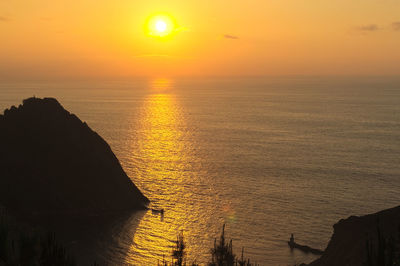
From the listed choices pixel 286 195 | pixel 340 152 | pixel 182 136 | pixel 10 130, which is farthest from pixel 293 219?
pixel 182 136

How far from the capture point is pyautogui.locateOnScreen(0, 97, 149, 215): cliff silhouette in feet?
265

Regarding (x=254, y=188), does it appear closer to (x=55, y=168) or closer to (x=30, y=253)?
(x=55, y=168)

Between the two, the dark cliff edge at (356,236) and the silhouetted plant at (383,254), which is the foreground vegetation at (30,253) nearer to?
the silhouetted plant at (383,254)

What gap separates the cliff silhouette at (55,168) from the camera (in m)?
80.7

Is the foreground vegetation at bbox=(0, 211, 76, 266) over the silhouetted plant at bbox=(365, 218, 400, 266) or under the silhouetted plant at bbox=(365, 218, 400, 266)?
under

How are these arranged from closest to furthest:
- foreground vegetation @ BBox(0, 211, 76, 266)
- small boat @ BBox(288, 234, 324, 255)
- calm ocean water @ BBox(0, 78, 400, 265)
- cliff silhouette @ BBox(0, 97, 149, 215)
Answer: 1. foreground vegetation @ BBox(0, 211, 76, 266)
2. small boat @ BBox(288, 234, 324, 255)
3. calm ocean water @ BBox(0, 78, 400, 265)
4. cliff silhouette @ BBox(0, 97, 149, 215)

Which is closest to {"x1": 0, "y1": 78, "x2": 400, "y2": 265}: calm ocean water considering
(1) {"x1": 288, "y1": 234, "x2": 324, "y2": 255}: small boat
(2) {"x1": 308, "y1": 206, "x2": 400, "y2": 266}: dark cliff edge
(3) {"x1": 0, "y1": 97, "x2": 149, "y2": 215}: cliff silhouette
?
(1) {"x1": 288, "y1": 234, "x2": 324, "y2": 255}: small boat

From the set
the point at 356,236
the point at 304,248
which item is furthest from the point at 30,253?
the point at 304,248

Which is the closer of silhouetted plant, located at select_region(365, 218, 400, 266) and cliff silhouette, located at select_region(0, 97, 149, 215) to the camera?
silhouetted plant, located at select_region(365, 218, 400, 266)

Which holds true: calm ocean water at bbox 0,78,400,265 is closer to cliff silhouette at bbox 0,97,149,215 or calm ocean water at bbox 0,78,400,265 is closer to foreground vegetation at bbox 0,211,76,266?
cliff silhouette at bbox 0,97,149,215

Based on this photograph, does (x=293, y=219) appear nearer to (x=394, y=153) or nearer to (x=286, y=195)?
(x=286, y=195)

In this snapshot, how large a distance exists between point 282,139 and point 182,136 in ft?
140

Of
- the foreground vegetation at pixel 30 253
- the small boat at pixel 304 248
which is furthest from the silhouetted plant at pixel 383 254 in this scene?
the small boat at pixel 304 248

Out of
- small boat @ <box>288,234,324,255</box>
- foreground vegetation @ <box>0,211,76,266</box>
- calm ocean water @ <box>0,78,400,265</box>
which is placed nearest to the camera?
foreground vegetation @ <box>0,211,76,266</box>
